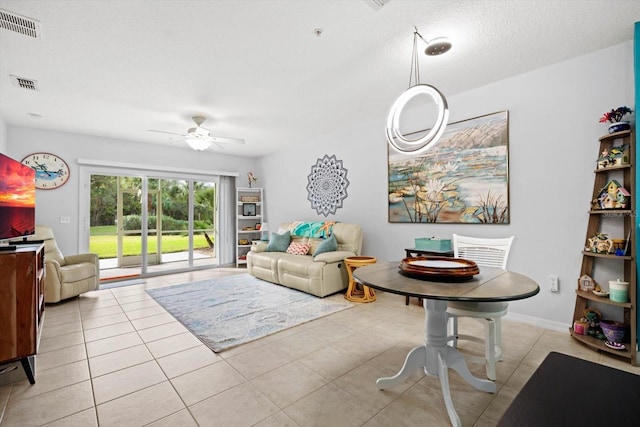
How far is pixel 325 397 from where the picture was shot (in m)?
1.78

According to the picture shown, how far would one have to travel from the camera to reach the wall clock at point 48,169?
14.6ft

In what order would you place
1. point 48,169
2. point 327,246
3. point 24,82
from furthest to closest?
point 48,169 → point 327,246 → point 24,82

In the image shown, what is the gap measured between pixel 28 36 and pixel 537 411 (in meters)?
3.68

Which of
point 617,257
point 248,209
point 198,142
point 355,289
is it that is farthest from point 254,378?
point 248,209

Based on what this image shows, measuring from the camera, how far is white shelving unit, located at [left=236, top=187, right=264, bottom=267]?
252 inches

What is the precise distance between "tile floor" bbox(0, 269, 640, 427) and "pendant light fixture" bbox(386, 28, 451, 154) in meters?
1.58

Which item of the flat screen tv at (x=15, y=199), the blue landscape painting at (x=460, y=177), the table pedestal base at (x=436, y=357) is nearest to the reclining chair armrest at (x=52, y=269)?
the flat screen tv at (x=15, y=199)

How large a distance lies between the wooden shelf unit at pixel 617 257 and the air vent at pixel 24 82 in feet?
17.6

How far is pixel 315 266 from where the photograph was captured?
3.91m

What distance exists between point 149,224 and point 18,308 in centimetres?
393

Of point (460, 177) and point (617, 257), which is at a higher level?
point (460, 177)

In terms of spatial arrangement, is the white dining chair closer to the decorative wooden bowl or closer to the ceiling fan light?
the decorative wooden bowl

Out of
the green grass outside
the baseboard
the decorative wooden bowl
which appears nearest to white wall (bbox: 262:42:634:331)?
the baseboard

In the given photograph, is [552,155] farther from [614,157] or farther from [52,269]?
[52,269]
